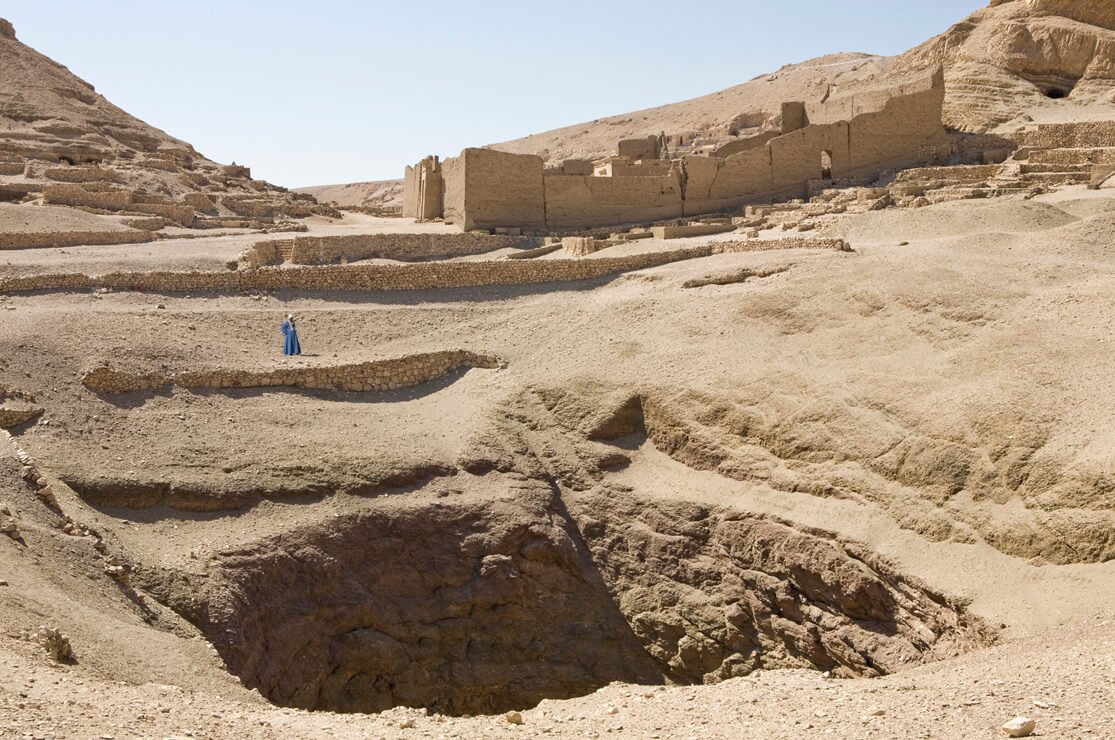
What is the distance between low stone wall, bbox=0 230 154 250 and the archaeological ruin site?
0.23 ft

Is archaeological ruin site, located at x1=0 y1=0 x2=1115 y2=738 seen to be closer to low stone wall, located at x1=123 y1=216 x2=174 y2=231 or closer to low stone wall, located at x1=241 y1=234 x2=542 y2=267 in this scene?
low stone wall, located at x1=241 y1=234 x2=542 y2=267

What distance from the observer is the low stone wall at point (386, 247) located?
69.9ft

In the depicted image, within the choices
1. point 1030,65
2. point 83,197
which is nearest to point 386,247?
point 83,197

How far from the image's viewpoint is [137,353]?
15.2 meters

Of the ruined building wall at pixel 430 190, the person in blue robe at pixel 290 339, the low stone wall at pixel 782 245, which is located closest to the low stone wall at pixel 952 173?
the low stone wall at pixel 782 245

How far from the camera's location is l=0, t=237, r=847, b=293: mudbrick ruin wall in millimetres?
18422

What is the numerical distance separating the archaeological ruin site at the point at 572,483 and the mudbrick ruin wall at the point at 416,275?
2.1 inches

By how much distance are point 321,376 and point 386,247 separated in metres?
6.55

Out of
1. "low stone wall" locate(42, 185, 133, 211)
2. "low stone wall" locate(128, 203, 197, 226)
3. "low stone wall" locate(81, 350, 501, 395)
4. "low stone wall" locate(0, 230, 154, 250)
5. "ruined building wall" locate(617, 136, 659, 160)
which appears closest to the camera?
"low stone wall" locate(81, 350, 501, 395)

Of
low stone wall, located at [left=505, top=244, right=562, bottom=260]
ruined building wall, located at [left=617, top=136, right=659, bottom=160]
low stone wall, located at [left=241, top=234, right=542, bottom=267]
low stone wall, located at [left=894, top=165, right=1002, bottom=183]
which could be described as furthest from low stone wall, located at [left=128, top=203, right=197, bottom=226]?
low stone wall, located at [left=894, top=165, right=1002, bottom=183]

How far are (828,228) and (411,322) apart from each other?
319 inches

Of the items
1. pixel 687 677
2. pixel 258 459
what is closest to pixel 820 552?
pixel 687 677

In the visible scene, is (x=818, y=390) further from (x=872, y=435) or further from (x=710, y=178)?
(x=710, y=178)

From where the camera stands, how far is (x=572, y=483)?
15062mm
